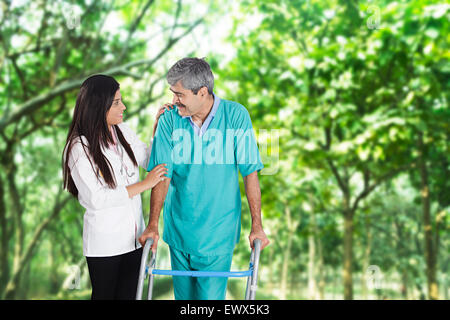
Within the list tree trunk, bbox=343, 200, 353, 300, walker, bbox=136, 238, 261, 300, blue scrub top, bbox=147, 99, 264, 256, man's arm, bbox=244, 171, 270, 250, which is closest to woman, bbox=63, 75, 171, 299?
blue scrub top, bbox=147, 99, 264, 256

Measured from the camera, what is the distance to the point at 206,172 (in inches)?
75.5

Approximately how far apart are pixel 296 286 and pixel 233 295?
14.9 m

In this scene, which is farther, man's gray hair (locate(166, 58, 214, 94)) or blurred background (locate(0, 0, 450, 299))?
blurred background (locate(0, 0, 450, 299))

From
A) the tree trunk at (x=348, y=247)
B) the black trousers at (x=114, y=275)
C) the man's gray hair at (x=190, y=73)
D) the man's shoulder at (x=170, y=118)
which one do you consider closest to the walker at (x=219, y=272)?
the black trousers at (x=114, y=275)

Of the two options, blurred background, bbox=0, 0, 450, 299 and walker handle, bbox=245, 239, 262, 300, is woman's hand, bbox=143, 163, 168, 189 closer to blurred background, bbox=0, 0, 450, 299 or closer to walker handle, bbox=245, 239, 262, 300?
walker handle, bbox=245, 239, 262, 300

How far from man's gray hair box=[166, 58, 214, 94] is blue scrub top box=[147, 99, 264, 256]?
18 centimetres

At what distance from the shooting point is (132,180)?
2.00 m

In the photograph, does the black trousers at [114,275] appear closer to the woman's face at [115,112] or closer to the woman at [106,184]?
the woman at [106,184]

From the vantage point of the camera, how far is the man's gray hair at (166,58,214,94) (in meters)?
1.83

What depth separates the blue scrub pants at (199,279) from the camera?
1935 millimetres

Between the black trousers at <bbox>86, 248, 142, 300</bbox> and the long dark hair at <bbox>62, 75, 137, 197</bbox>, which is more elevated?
the long dark hair at <bbox>62, 75, 137, 197</bbox>

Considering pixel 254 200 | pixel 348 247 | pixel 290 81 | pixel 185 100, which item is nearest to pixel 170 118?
pixel 185 100

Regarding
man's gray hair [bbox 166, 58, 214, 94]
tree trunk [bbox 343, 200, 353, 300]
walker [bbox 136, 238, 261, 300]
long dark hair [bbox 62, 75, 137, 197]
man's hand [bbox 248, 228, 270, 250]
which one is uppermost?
man's gray hair [bbox 166, 58, 214, 94]
